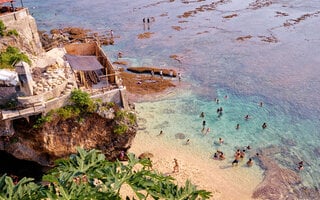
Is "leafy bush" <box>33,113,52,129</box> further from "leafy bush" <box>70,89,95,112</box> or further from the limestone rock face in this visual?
"leafy bush" <box>70,89,95,112</box>

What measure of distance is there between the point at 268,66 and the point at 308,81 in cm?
632

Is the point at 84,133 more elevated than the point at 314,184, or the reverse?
the point at 84,133

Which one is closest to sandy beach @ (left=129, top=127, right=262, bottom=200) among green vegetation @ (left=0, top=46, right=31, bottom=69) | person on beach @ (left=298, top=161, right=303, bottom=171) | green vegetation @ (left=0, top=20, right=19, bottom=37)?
person on beach @ (left=298, top=161, right=303, bottom=171)

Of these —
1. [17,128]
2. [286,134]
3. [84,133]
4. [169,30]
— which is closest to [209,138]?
[286,134]

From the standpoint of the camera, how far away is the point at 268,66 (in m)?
47.2

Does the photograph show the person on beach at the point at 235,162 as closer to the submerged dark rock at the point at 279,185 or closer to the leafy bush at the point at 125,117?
the submerged dark rock at the point at 279,185

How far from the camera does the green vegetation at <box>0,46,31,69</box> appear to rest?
2515 centimetres

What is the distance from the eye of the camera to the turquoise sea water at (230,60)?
32719 mm

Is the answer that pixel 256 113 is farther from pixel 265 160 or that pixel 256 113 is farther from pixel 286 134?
pixel 265 160

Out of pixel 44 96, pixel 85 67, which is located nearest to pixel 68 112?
pixel 44 96

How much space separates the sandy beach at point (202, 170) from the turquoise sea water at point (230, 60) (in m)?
1.67

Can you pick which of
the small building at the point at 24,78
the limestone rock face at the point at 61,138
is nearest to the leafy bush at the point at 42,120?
the limestone rock face at the point at 61,138

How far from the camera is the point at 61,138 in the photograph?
22.7 m

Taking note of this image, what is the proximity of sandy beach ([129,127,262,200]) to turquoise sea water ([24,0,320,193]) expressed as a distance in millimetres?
1672
